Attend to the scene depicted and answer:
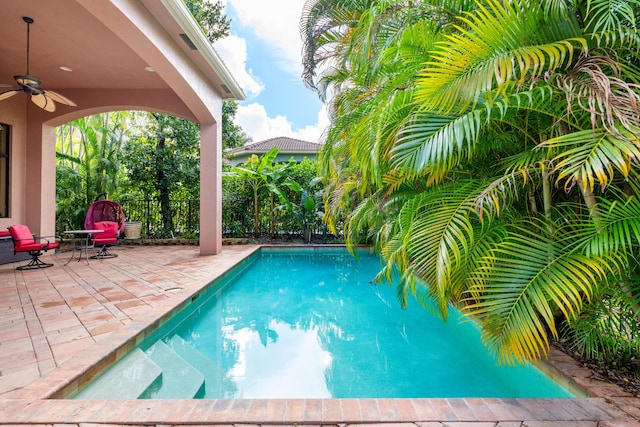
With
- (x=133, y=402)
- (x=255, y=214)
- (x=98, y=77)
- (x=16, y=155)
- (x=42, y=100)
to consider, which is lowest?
(x=133, y=402)

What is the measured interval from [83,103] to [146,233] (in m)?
5.09

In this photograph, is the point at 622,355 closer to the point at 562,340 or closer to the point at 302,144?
the point at 562,340

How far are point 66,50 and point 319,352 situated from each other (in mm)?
7746

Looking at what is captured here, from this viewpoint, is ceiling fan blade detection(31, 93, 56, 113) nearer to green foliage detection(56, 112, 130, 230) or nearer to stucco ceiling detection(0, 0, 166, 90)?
stucco ceiling detection(0, 0, 166, 90)

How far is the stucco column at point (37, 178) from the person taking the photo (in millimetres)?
8742

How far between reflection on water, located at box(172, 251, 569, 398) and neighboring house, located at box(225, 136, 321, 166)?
49.3 feet

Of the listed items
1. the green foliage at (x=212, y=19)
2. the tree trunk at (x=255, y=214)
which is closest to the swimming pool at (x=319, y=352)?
the tree trunk at (x=255, y=214)

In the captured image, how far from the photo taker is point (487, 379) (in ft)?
10.6

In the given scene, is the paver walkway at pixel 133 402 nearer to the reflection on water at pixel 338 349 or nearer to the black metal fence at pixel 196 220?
the reflection on water at pixel 338 349

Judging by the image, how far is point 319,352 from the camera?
155 inches

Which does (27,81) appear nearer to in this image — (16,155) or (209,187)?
(16,155)

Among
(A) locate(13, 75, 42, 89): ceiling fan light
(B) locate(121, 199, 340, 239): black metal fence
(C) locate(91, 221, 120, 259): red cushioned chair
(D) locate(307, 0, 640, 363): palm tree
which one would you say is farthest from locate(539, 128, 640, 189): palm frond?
(B) locate(121, 199, 340, 239): black metal fence

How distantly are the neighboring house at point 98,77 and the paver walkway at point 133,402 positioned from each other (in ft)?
13.4

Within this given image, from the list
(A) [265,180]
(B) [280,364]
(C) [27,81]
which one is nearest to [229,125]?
(A) [265,180]
